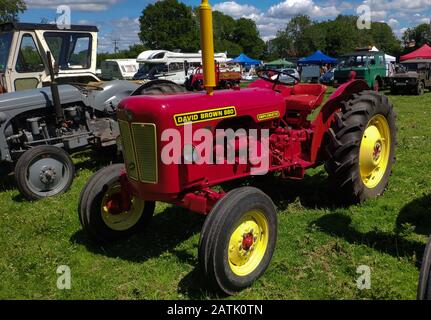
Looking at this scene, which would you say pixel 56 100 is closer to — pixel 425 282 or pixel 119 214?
pixel 119 214

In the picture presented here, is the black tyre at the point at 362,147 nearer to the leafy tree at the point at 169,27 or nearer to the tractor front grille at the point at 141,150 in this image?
the tractor front grille at the point at 141,150

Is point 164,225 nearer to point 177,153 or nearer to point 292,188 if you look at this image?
point 177,153

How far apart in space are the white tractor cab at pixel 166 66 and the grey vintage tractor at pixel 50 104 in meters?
15.9

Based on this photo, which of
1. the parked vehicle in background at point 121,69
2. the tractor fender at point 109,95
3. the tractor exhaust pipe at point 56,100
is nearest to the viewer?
the tractor exhaust pipe at point 56,100

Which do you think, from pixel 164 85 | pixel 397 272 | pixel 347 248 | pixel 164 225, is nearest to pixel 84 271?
pixel 164 225

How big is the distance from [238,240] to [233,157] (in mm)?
839

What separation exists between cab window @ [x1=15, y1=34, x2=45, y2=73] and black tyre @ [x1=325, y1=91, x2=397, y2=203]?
17.7 ft

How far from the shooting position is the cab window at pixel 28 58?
7189 mm

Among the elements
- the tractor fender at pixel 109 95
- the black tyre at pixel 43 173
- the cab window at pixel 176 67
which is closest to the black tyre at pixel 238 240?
the black tyre at pixel 43 173

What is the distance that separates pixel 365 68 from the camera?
19.0 metres

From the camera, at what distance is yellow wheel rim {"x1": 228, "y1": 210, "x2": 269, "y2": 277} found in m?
3.13

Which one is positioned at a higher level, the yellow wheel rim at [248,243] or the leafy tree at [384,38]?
the leafy tree at [384,38]

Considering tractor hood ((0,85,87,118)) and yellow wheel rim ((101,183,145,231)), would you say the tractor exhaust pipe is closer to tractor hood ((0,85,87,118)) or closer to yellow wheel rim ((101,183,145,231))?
tractor hood ((0,85,87,118))
